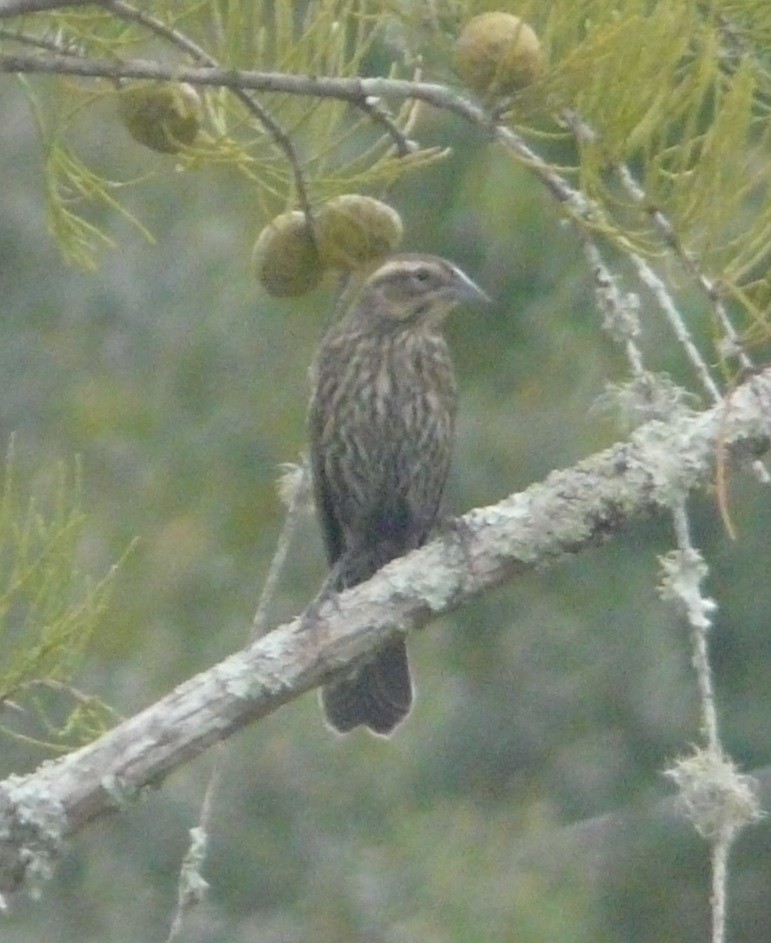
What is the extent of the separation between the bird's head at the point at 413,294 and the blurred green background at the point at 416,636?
1156 mm

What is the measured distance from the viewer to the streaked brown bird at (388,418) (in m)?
4.37

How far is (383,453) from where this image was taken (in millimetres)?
4387

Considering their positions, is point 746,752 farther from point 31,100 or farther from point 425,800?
point 31,100

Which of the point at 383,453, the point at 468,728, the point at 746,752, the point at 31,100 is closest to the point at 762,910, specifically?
the point at 746,752

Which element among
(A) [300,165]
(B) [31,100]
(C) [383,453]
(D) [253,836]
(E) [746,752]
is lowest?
(A) [300,165]

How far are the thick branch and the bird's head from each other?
51.3 inches

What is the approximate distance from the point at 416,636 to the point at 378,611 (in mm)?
3750

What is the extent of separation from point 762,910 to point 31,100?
13.1 ft

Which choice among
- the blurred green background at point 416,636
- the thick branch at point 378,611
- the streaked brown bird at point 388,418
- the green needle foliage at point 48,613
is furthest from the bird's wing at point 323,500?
the green needle foliage at point 48,613

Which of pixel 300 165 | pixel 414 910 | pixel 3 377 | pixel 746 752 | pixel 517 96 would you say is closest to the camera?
pixel 517 96

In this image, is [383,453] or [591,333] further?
[591,333]

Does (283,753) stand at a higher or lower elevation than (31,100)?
higher

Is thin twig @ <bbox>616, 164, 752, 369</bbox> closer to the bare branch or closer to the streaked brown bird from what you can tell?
the bare branch

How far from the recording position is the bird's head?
440cm
